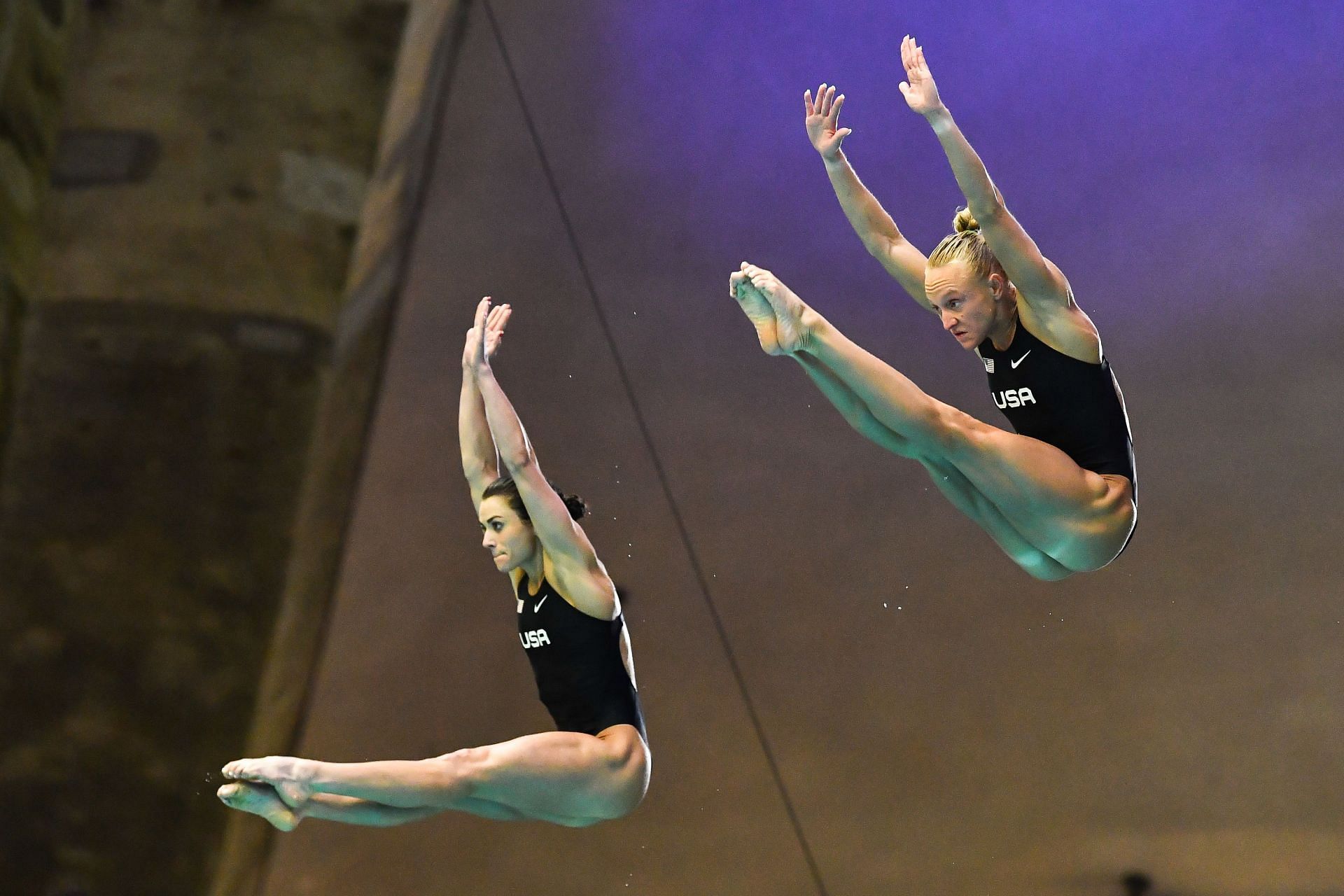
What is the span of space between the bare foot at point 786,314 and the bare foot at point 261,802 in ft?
5.12

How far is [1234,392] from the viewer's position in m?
7.07

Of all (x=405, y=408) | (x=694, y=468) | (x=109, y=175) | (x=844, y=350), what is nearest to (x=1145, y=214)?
(x=694, y=468)

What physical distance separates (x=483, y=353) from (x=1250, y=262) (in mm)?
4516

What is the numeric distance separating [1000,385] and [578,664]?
134 cm

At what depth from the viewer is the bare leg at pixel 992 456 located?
3.48m

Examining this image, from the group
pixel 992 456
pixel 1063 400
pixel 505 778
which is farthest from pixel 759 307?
pixel 505 778

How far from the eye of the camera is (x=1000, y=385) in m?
3.81

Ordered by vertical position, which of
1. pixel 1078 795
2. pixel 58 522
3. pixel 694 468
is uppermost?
pixel 694 468

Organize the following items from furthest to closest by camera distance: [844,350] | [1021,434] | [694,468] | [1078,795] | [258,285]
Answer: [694,468]
[1078,795]
[258,285]
[1021,434]
[844,350]

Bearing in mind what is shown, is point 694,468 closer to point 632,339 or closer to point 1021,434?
point 632,339

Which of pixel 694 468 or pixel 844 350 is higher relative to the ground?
pixel 694 468

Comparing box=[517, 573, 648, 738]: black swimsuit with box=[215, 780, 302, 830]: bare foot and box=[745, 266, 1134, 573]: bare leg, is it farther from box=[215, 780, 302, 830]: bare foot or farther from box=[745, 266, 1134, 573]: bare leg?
box=[745, 266, 1134, 573]: bare leg

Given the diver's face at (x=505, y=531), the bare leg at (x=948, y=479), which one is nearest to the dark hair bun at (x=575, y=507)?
the diver's face at (x=505, y=531)

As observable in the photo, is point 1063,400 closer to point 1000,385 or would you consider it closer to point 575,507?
point 1000,385
